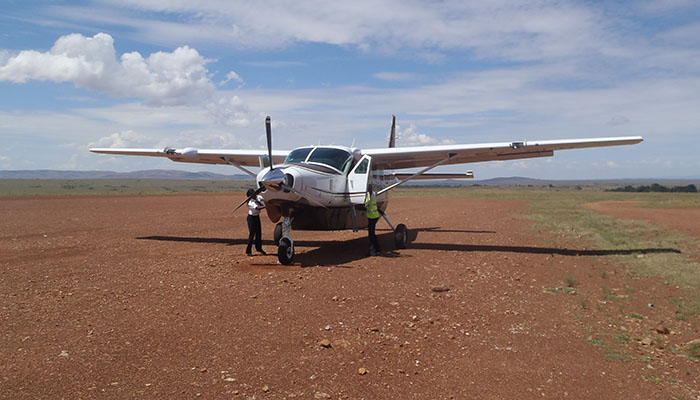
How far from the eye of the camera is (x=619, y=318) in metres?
6.84

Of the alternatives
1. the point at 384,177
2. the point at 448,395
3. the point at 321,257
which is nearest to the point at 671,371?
the point at 448,395

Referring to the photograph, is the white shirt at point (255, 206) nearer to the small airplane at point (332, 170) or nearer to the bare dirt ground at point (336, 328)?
the small airplane at point (332, 170)

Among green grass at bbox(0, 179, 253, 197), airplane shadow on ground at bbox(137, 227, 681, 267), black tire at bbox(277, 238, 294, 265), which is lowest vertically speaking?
airplane shadow on ground at bbox(137, 227, 681, 267)

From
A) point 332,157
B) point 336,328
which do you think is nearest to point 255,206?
point 332,157

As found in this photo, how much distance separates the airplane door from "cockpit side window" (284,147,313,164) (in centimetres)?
138

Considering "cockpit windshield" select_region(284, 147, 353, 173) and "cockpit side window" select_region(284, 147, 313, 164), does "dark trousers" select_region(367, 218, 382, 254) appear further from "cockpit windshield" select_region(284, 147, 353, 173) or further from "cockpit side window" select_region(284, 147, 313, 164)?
"cockpit side window" select_region(284, 147, 313, 164)

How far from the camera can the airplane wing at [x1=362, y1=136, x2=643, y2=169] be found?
12.8 m

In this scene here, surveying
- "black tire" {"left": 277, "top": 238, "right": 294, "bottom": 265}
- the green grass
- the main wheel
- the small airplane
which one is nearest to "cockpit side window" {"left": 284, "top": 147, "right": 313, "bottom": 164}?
the small airplane

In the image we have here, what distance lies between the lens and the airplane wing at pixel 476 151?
505 inches

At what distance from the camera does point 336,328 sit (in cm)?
604

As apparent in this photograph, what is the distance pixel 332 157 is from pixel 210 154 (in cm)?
546

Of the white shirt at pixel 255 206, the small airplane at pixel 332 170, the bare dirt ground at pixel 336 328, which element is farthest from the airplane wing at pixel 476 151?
the white shirt at pixel 255 206

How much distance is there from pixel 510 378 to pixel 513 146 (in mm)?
10174

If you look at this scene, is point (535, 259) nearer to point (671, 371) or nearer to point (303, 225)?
point (303, 225)
